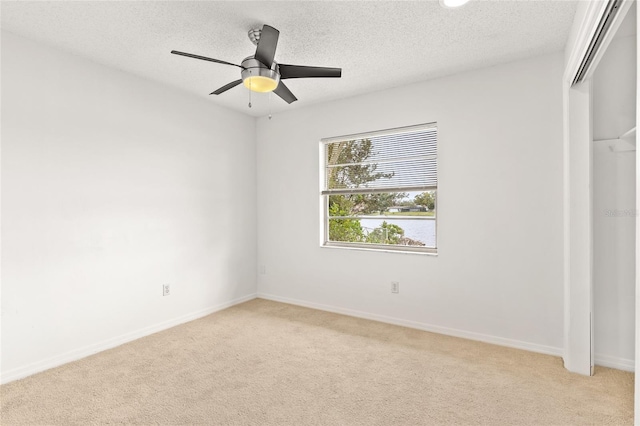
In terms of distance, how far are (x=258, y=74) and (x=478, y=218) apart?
7.61 ft

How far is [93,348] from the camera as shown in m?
2.90

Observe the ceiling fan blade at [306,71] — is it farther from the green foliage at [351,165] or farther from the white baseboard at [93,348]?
the white baseboard at [93,348]

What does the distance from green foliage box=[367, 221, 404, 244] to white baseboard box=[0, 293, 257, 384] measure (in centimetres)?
206

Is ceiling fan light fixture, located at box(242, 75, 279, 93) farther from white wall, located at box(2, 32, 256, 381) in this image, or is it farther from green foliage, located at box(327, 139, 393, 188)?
green foliage, located at box(327, 139, 393, 188)

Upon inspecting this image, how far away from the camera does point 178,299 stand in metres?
3.66

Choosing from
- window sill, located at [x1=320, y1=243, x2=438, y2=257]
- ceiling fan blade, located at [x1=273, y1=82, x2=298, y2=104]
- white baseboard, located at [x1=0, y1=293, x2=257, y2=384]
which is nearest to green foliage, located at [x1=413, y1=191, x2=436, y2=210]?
window sill, located at [x1=320, y1=243, x2=438, y2=257]

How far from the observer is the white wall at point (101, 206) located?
98.3 inches

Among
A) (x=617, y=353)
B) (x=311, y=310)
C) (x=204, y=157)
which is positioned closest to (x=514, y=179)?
(x=617, y=353)

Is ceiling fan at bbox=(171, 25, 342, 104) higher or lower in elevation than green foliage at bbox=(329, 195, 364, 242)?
higher

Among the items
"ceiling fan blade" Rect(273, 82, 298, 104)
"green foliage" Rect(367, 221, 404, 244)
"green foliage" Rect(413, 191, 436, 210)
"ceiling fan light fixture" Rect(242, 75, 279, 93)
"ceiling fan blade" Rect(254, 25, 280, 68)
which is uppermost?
"ceiling fan blade" Rect(254, 25, 280, 68)

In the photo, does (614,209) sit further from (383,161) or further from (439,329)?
(383,161)

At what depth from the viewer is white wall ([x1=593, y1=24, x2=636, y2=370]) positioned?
247cm

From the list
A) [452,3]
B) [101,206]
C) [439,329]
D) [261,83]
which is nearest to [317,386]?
[439,329]

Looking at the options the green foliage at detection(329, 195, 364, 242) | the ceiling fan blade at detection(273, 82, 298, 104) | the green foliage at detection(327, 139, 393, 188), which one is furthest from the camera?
the green foliage at detection(329, 195, 364, 242)
